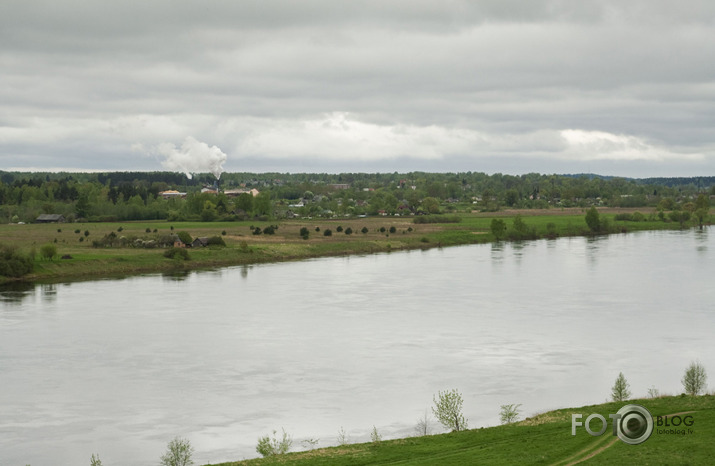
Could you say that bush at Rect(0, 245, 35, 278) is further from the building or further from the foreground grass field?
the building

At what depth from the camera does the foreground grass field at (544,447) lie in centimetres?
1816

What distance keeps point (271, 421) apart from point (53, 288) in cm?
3606

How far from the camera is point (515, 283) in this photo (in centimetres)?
5688

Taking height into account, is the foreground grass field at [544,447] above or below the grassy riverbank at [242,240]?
below

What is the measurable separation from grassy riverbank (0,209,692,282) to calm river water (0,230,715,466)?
20.2 ft

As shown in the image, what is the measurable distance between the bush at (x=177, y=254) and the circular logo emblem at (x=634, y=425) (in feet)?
176

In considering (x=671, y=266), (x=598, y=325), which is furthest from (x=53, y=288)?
(x=671, y=266)

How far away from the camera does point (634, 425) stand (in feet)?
67.5

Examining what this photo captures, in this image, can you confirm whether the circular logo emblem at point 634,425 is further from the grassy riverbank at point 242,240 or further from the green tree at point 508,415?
the grassy riverbank at point 242,240

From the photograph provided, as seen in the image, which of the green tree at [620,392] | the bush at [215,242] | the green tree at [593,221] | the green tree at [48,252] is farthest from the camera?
the green tree at [593,221]

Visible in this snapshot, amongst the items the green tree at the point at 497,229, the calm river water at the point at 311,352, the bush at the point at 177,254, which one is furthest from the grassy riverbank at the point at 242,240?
the calm river water at the point at 311,352

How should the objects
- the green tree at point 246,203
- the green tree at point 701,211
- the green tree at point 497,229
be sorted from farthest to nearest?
the green tree at point 701,211
the green tree at point 246,203
the green tree at point 497,229

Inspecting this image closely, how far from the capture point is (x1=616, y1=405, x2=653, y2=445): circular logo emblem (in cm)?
1953

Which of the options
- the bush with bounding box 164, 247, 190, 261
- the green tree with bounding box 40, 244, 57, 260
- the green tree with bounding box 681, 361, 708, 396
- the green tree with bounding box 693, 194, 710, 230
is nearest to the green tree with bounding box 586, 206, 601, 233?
the green tree with bounding box 693, 194, 710, 230
